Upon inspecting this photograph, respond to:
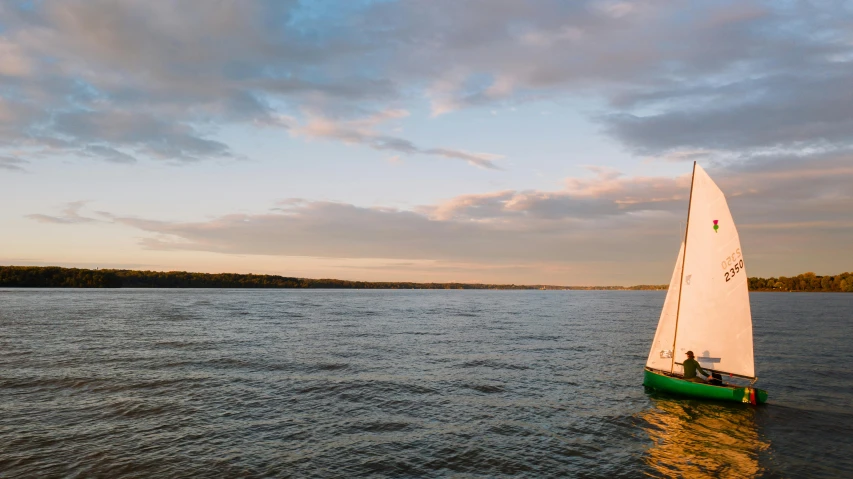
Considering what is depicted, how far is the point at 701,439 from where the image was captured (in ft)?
84.4

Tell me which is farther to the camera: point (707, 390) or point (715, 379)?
point (715, 379)

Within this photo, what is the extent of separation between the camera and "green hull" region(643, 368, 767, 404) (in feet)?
102

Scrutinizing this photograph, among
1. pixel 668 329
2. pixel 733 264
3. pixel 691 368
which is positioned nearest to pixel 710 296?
pixel 733 264

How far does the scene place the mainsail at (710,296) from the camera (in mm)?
32500

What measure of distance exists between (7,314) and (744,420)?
368 ft

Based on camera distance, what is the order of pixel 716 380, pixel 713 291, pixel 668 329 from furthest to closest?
pixel 668 329, pixel 713 291, pixel 716 380

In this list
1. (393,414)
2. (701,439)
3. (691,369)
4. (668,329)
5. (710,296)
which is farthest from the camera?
(668,329)

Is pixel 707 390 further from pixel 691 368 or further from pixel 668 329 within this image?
pixel 668 329

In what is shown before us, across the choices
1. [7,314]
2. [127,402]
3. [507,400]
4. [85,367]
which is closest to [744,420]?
[507,400]

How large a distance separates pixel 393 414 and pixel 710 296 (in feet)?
74.2

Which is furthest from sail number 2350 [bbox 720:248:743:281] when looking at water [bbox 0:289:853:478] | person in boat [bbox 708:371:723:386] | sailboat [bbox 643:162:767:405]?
water [bbox 0:289:853:478]

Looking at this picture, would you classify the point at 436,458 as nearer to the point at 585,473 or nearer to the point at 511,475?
the point at 511,475

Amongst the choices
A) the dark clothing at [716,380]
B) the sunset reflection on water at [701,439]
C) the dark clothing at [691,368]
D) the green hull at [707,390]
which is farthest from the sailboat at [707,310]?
the sunset reflection on water at [701,439]

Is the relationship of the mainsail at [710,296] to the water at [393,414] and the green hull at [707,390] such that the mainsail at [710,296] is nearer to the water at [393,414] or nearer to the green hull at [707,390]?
the green hull at [707,390]
